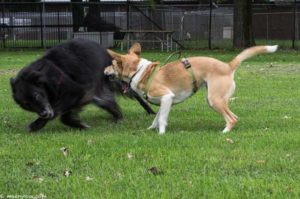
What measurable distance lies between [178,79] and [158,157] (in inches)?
74.7

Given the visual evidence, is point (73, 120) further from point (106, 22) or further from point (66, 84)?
point (106, 22)

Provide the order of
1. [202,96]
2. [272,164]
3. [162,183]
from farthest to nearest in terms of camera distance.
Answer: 1. [202,96]
2. [272,164]
3. [162,183]

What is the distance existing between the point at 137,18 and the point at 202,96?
19.8 metres

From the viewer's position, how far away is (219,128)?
7586mm

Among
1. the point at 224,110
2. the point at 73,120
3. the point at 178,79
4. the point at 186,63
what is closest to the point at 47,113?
the point at 73,120

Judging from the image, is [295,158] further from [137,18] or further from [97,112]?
[137,18]

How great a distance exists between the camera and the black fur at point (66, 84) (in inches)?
281

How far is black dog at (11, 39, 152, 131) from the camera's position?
23.4 ft

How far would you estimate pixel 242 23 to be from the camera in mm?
26234

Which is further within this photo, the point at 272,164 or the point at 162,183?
the point at 272,164

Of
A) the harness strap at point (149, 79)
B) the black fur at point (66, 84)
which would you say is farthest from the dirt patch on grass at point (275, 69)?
the harness strap at point (149, 79)

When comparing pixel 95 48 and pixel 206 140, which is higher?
→ pixel 95 48

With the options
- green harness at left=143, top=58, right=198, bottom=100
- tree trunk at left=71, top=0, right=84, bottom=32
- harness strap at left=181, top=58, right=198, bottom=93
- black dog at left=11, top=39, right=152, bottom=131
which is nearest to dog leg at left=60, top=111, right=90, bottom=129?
black dog at left=11, top=39, right=152, bottom=131

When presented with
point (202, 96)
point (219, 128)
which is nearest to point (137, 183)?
point (219, 128)
